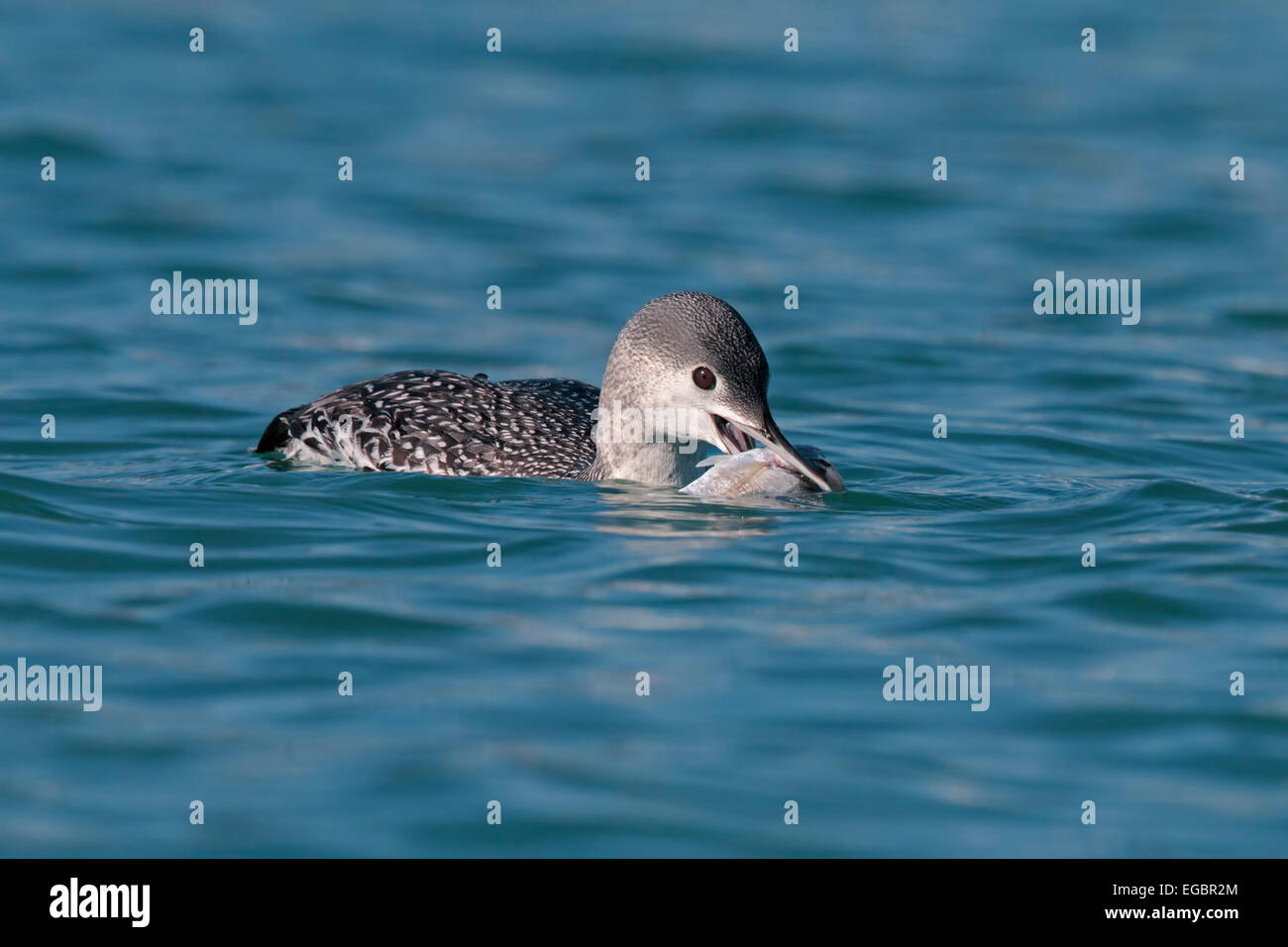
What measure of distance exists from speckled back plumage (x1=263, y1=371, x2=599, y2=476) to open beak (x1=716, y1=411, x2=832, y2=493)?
1112mm

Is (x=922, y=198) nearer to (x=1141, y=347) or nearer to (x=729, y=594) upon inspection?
(x=1141, y=347)

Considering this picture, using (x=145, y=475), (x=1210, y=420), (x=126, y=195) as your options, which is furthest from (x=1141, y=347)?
(x=126, y=195)

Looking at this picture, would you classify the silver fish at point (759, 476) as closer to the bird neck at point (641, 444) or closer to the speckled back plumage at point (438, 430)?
the bird neck at point (641, 444)

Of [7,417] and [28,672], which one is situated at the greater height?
[7,417]

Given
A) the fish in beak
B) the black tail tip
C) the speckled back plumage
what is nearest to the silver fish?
the fish in beak

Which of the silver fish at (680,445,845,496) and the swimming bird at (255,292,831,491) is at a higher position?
the swimming bird at (255,292,831,491)

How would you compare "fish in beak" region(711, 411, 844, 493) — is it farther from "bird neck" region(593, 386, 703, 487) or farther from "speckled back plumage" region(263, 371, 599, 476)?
"speckled back plumage" region(263, 371, 599, 476)

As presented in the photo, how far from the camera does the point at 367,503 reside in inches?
420

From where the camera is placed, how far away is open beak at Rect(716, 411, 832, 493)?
10164mm

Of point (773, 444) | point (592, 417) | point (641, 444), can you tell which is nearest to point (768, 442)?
point (773, 444)

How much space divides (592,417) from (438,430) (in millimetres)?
973

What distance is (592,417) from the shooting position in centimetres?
1167

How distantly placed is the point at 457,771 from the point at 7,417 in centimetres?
676

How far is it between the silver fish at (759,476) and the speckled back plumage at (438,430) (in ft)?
3.83
